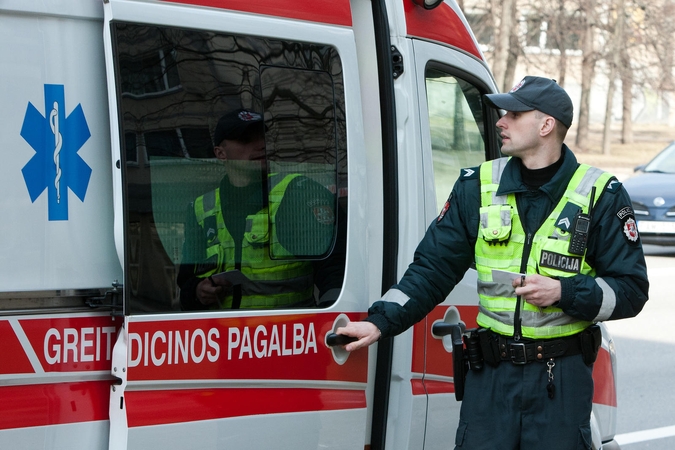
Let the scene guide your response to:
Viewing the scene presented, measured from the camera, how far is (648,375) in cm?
766

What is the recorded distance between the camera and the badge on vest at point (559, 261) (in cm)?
300

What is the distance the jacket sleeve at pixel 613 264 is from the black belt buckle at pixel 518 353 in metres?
0.18

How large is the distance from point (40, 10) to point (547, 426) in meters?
1.85

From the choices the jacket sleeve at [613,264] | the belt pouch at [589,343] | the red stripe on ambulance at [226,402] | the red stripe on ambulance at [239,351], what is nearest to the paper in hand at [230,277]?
the red stripe on ambulance at [239,351]

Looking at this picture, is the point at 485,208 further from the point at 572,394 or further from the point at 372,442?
the point at 372,442

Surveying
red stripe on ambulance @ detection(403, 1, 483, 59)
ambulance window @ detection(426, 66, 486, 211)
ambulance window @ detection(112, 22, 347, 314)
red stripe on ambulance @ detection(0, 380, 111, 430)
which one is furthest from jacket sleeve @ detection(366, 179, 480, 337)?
red stripe on ambulance @ detection(0, 380, 111, 430)

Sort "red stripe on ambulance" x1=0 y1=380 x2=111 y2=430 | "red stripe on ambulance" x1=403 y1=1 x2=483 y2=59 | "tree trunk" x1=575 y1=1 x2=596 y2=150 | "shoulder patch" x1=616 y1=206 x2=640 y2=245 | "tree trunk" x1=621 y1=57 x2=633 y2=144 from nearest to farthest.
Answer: "red stripe on ambulance" x1=0 y1=380 x2=111 y2=430
"shoulder patch" x1=616 y1=206 x2=640 y2=245
"red stripe on ambulance" x1=403 y1=1 x2=483 y2=59
"tree trunk" x1=575 y1=1 x2=596 y2=150
"tree trunk" x1=621 y1=57 x2=633 y2=144

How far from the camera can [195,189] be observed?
2748mm

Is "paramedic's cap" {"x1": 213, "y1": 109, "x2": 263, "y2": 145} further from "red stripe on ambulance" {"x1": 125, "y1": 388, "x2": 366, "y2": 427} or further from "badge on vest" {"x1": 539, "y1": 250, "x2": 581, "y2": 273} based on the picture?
"badge on vest" {"x1": 539, "y1": 250, "x2": 581, "y2": 273}

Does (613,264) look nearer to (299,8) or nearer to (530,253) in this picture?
(530,253)

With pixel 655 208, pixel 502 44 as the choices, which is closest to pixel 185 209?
pixel 655 208

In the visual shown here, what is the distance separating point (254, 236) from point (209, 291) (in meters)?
0.23

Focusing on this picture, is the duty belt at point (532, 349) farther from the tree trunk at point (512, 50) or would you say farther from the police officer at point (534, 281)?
the tree trunk at point (512, 50)

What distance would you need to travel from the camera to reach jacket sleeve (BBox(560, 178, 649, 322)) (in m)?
2.98
